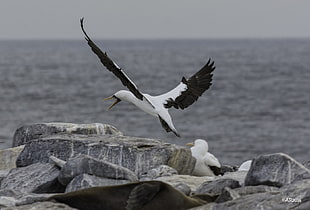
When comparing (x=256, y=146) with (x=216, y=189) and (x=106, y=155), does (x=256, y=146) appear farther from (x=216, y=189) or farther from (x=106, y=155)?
(x=216, y=189)

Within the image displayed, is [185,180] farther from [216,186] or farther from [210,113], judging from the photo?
[210,113]

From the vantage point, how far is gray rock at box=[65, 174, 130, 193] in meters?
7.67

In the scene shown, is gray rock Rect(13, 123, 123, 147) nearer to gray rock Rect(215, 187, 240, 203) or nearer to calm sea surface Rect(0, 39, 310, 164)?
gray rock Rect(215, 187, 240, 203)

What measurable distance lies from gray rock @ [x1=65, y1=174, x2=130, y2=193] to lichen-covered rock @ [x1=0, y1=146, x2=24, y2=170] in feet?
8.43

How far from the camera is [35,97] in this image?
38.6 meters

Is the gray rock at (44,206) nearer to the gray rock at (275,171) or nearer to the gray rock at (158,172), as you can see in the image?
the gray rock at (275,171)

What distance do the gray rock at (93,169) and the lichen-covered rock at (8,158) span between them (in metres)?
2.29

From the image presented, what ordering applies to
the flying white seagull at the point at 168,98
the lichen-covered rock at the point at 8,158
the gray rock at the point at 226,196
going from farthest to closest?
1. the flying white seagull at the point at 168,98
2. the lichen-covered rock at the point at 8,158
3. the gray rock at the point at 226,196

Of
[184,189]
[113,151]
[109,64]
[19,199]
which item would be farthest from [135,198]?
[109,64]

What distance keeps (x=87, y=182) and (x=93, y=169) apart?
0.26 metres

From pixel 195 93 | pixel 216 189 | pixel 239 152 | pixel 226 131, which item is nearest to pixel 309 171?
pixel 216 189

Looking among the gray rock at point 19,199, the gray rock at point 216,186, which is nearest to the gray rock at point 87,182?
the gray rock at point 19,199

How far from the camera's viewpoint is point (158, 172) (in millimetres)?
8883

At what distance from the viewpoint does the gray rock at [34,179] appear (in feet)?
27.0
